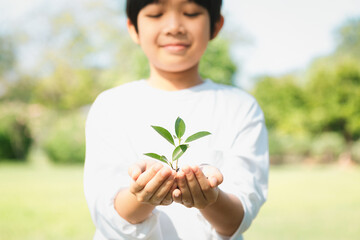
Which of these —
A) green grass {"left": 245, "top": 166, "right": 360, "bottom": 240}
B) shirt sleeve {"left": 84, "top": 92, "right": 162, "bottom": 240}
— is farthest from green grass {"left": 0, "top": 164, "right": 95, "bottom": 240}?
shirt sleeve {"left": 84, "top": 92, "right": 162, "bottom": 240}

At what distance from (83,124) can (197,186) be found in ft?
57.9

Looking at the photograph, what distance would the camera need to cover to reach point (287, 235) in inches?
258

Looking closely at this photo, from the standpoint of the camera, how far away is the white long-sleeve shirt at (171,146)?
6.06ft

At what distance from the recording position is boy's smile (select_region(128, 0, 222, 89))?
6.37 ft

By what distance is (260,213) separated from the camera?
27.8 feet

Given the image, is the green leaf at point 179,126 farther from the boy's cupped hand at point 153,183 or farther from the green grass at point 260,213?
the green grass at point 260,213

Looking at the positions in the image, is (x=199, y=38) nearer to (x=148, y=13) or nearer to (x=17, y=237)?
(x=148, y=13)

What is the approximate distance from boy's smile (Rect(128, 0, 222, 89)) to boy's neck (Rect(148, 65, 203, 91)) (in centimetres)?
6

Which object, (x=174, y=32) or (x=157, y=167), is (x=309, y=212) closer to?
(x=174, y=32)

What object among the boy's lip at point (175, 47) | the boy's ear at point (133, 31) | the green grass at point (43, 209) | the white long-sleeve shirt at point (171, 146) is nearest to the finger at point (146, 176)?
the white long-sleeve shirt at point (171, 146)

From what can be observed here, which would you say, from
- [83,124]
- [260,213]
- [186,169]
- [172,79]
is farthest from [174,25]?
[83,124]

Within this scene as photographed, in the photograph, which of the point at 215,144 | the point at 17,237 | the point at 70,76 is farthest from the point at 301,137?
the point at 215,144

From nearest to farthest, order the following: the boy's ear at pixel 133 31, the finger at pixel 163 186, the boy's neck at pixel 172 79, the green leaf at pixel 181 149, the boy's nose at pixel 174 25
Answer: the finger at pixel 163 186
the green leaf at pixel 181 149
the boy's nose at pixel 174 25
the boy's neck at pixel 172 79
the boy's ear at pixel 133 31

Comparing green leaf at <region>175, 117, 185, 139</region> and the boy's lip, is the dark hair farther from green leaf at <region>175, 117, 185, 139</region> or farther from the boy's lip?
green leaf at <region>175, 117, 185, 139</region>
